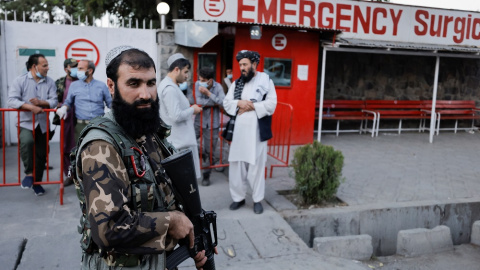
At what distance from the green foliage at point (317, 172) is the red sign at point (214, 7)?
469 centimetres

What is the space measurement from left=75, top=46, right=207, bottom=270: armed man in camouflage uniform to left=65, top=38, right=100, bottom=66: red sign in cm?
689

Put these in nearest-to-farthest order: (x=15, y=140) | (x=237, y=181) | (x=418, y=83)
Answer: (x=237, y=181) → (x=15, y=140) → (x=418, y=83)

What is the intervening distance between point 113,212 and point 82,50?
7339 millimetres

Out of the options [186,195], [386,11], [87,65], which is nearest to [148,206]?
[186,195]

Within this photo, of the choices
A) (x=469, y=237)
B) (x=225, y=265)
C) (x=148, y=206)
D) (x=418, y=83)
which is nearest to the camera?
(x=148, y=206)

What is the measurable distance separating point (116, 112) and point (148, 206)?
41 cm

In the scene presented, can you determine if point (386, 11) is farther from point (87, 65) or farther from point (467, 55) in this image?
point (87, 65)

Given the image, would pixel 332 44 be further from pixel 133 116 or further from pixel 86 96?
pixel 133 116

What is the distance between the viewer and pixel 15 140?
8.01m

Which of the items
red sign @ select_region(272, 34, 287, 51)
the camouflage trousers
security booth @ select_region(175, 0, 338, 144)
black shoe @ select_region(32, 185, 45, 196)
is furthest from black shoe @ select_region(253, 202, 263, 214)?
red sign @ select_region(272, 34, 287, 51)

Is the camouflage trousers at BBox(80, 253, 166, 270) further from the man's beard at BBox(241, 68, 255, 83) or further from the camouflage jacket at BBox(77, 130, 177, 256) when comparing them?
the man's beard at BBox(241, 68, 255, 83)

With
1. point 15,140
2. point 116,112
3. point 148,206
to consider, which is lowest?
point 15,140

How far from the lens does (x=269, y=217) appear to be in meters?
4.73

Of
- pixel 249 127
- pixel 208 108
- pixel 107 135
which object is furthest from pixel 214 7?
pixel 107 135
